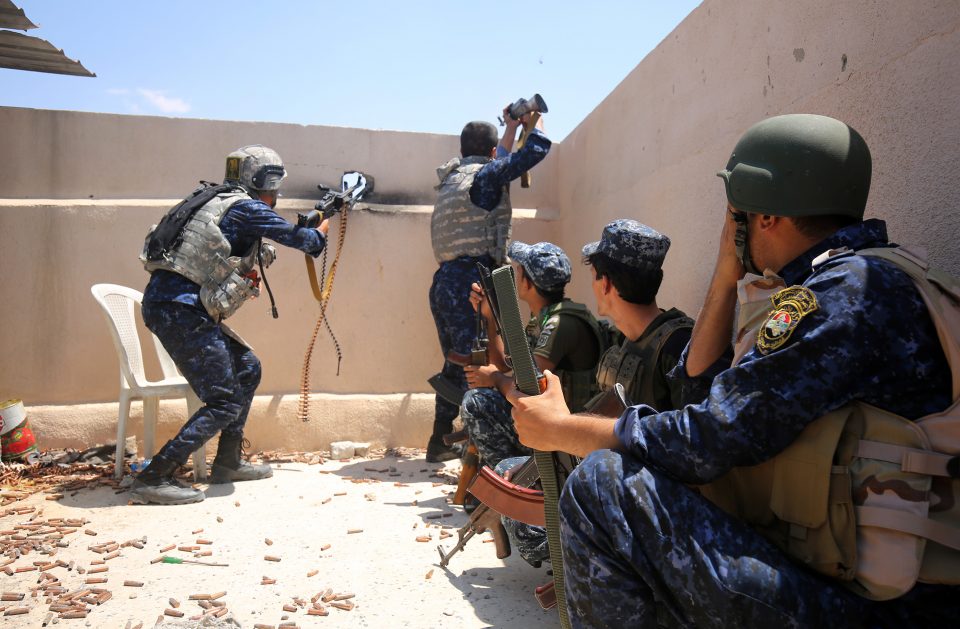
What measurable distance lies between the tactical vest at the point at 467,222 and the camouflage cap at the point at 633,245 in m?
2.21

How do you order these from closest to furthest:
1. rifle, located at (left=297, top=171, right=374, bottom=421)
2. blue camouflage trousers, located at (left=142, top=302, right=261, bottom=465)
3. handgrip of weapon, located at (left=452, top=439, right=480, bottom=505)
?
handgrip of weapon, located at (left=452, top=439, right=480, bottom=505), blue camouflage trousers, located at (left=142, top=302, right=261, bottom=465), rifle, located at (left=297, top=171, right=374, bottom=421)

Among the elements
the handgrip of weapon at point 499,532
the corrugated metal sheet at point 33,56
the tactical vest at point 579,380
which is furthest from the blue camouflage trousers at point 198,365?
the tactical vest at point 579,380

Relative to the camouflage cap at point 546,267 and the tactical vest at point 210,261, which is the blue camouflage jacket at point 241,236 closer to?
the tactical vest at point 210,261

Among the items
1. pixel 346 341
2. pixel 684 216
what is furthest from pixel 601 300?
pixel 346 341

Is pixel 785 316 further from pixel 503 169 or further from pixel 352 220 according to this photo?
pixel 352 220

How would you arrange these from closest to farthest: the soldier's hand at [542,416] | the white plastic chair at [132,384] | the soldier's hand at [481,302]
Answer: the soldier's hand at [542,416]
the soldier's hand at [481,302]
the white plastic chair at [132,384]

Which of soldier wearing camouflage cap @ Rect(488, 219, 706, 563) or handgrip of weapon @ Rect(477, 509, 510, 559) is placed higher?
soldier wearing camouflage cap @ Rect(488, 219, 706, 563)

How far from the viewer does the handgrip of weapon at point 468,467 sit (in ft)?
11.2

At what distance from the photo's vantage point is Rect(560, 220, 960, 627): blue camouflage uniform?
4.50 feet

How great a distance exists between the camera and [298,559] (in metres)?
3.38

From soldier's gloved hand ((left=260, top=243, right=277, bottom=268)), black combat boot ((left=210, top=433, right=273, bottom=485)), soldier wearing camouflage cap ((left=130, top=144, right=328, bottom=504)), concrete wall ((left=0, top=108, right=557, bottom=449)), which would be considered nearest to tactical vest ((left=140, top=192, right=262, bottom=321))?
soldier wearing camouflage cap ((left=130, top=144, right=328, bottom=504))

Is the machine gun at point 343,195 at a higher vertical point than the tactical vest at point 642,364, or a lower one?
higher

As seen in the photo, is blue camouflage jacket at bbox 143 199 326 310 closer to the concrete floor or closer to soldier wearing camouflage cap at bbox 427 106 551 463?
soldier wearing camouflage cap at bbox 427 106 551 463

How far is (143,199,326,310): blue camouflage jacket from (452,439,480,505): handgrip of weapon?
1.88 meters
